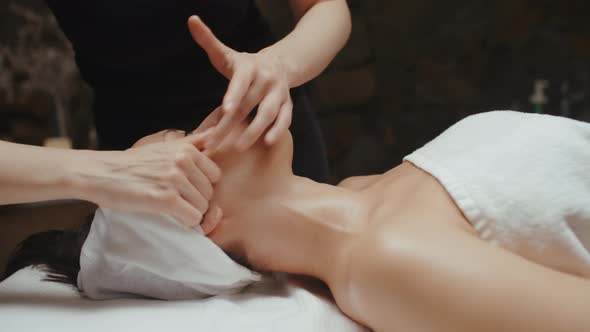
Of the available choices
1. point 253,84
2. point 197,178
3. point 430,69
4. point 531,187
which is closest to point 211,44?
point 253,84

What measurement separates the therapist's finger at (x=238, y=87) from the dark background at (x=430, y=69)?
5.54 feet

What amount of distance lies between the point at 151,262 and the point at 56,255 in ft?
0.89

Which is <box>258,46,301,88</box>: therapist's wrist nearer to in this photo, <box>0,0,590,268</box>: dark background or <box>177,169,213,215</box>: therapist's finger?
<box>177,169,213,215</box>: therapist's finger

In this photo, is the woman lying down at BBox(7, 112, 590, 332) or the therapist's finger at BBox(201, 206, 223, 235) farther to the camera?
the therapist's finger at BBox(201, 206, 223, 235)

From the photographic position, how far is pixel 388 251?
750 millimetres

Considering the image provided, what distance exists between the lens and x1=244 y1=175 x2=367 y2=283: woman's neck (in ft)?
2.88

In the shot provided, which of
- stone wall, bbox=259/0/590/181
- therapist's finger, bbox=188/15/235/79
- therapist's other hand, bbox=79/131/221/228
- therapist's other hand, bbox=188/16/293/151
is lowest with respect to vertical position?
stone wall, bbox=259/0/590/181

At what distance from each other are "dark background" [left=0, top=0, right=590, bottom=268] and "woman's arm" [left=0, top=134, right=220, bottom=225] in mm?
1748

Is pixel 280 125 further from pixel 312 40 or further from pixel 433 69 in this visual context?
pixel 433 69

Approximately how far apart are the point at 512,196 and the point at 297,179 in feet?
1.18

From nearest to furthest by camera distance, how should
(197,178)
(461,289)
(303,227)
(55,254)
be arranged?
→ (461,289) → (197,178) → (303,227) → (55,254)

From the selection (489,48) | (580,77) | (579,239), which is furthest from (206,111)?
(580,77)

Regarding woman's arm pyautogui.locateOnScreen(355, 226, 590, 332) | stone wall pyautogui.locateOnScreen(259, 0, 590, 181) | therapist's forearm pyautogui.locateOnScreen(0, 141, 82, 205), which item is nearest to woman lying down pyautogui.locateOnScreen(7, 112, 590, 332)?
woman's arm pyautogui.locateOnScreen(355, 226, 590, 332)

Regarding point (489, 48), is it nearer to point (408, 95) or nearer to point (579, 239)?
point (408, 95)
